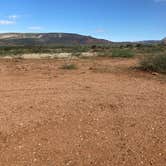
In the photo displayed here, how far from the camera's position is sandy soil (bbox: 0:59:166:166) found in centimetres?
545

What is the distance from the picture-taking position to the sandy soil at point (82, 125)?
545 cm

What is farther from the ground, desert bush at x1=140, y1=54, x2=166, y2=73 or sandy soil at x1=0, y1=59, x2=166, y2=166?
desert bush at x1=140, y1=54, x2=166, y2=73

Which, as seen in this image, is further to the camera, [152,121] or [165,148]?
[152,121]

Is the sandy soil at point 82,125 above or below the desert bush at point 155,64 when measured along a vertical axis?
below

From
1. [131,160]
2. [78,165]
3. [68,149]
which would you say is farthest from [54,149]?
[131,160]

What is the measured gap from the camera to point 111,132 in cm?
654

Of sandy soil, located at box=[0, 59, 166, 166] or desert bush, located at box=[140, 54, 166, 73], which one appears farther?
desert bush, located at box=[140, 54, 166, 73]

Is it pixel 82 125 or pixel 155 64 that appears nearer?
pixel 82 125

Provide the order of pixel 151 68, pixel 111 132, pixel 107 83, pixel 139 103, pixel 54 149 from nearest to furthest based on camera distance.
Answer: pixel 54 149
pixel 111 132
pixel 139 103
pixel 107 83
pixel 151 68

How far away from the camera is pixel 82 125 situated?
22.6ft

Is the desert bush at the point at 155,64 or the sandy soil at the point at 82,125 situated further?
the desert bush at the point at 155,64

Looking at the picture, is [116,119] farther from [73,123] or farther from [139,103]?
[139,103]

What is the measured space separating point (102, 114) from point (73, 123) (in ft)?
3.13

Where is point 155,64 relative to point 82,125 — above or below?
above
